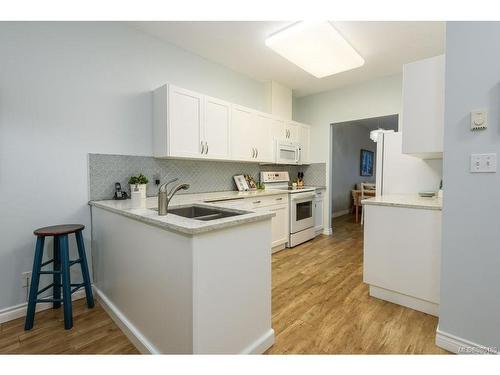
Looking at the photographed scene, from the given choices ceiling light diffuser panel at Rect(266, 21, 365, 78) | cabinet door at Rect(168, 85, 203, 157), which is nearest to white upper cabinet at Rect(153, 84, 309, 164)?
cabinet door at Rect(168, 85, 203, 157)

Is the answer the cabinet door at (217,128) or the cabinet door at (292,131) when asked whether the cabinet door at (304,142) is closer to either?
the cabinet door at (292,131)

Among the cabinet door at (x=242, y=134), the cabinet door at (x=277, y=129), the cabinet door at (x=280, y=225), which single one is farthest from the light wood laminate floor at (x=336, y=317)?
the cabinet door at (x=277, y=129)

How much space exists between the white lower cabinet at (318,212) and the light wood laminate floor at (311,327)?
1758 mm

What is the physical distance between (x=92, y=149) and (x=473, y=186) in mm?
2942

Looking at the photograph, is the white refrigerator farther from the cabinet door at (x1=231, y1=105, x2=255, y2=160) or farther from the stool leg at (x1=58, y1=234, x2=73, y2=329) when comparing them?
the stool leg at (x1=58, y1=234, x2=73, y2=329)

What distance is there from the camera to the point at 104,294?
210 centimetres

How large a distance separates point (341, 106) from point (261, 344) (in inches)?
156

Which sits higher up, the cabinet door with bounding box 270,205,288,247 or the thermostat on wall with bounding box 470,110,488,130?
the thermostat on wall with bounding box 470,110,488,130

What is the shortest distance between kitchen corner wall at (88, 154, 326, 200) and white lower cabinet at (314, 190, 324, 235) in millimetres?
926

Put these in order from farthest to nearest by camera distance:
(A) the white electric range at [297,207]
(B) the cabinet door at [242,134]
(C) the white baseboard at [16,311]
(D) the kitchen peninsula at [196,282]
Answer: (A) the white electric range at [297,207] → (B) the cabinet door at [242,134] → (C) the white baseboard at [16,311] → (D) the kitchen peninsula at [196,282]

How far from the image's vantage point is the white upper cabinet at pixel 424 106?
1.85 m

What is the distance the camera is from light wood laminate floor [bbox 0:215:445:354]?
158 cm
